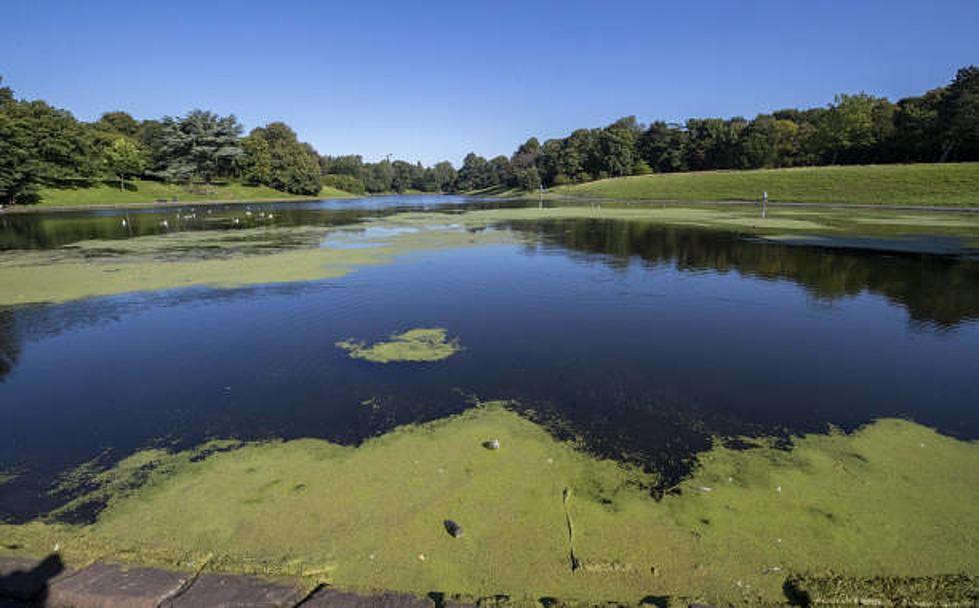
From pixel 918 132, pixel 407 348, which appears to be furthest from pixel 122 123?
pixel 918 132

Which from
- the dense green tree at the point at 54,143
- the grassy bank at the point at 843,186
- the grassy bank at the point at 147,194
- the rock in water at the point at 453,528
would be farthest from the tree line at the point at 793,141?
the dense green tree at the point at 54,143

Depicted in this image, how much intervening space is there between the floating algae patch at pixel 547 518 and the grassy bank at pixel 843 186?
5090 centimetres

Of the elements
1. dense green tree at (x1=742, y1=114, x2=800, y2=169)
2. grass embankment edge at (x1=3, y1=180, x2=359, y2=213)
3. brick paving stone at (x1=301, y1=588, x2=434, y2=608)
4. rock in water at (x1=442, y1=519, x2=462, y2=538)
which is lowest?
rock in water at (x1=442, y1=519, x2=462, y2=538)

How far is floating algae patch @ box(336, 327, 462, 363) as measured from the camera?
8.04 meters

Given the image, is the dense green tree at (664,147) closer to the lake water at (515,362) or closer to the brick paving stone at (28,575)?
the lake water at (515,362)

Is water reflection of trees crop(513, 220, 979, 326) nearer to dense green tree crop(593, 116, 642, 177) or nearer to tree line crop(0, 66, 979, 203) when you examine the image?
tree line crop(0, 66, 979, 203)

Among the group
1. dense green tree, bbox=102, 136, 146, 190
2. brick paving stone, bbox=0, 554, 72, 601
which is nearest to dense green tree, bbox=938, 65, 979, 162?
Answer: brick paving stone, bbox=0, 554, 72, 601

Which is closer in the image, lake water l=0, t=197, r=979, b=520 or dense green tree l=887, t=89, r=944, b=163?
lake water l=0, t=197, r=979, b=520

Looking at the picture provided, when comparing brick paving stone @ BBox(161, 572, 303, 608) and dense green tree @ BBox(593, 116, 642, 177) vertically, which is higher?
dense green tree @ BBox(593, 116, 642, 177)

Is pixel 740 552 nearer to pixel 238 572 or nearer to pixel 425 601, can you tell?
pixel 425 601

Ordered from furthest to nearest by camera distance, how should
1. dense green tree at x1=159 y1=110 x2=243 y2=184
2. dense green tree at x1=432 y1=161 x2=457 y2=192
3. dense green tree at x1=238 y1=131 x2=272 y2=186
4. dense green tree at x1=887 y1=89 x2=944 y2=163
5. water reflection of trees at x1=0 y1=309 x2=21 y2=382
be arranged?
dense green tree at x1=432 y1=161 x2=457 y2=192 → dense green tree at x1=238 y1=131 x2=272 y2=186 → dense green tree at x1=159 y1=110 x2=243 y2=184 → dense green tree at x1=887 y1=89 x2=944 y2=163 → water reflection of trees at x1=0 y1=309 x2=21 y2=382

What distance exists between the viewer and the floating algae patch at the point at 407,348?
8039mm

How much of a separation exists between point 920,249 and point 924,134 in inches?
2578

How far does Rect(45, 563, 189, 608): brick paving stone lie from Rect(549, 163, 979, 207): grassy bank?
56162 millimetres
